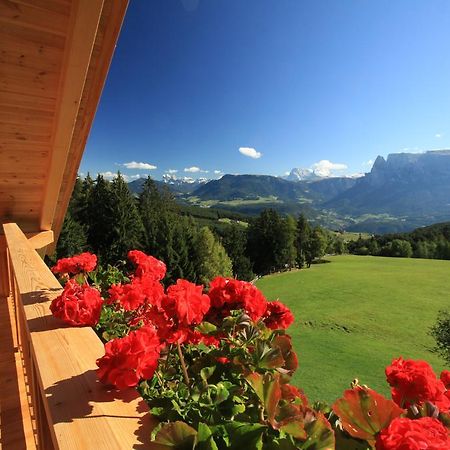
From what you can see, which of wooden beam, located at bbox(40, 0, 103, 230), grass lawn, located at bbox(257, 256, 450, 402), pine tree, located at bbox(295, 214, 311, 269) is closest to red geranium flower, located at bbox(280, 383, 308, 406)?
wooden beam, located at bbox(40, 0, 103, 230)

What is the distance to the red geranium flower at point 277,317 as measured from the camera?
1.34 metres

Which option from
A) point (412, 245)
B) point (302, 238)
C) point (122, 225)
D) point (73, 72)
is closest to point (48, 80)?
point (73, 72)

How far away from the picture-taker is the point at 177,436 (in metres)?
0.53

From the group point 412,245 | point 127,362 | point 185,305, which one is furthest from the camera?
point 412,245

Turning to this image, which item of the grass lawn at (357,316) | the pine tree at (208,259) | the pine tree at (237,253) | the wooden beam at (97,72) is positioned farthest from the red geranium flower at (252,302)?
the pine tree at (237,253)

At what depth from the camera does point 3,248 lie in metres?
4.40

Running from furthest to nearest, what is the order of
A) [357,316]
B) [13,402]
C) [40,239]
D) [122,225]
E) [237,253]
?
[237,253]
[357,316]
[122,225]
[40,239]
[13,402]

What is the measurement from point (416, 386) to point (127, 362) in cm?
81

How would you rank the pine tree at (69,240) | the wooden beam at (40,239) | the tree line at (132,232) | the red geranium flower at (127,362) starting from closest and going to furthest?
1. the red geranium flower at (127,362)
2. the wooden beam at (40,239)
3. the pine tree at (69,240)
4. the tree line at (132,232)

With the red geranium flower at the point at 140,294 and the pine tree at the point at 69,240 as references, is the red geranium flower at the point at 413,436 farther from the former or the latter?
the pine tree at the point at 69,240

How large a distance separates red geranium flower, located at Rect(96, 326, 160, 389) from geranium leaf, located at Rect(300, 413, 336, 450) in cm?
38

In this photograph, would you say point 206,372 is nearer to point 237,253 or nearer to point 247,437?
point 247,437

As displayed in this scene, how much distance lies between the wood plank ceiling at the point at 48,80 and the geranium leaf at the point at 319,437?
6.62 ft

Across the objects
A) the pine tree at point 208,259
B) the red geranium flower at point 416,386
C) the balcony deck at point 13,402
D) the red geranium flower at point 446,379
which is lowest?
the pine tree at point 208,259
